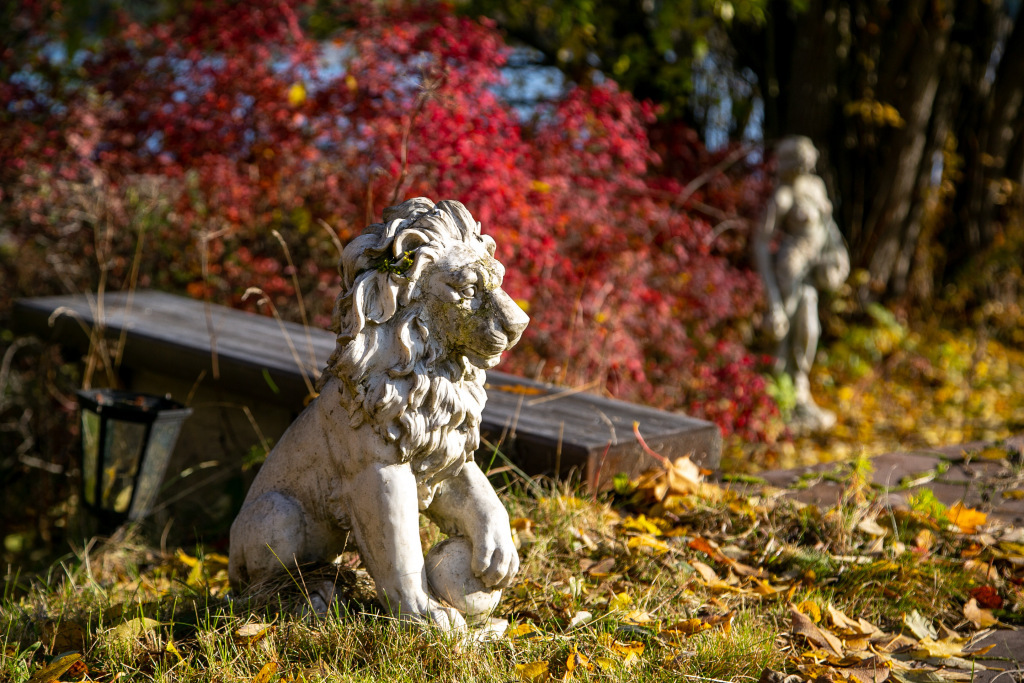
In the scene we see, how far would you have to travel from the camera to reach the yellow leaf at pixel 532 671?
211 cm

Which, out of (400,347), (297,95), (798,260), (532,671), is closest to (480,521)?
(532,671)

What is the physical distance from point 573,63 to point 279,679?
23.7ft

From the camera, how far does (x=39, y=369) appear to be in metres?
4.85

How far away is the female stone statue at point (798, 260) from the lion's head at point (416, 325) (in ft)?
16.6

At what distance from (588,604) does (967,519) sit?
4.85 ft

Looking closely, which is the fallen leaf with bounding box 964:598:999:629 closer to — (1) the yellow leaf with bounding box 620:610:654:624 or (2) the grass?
(2) the grass

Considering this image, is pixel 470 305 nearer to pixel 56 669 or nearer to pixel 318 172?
pixel 56 669

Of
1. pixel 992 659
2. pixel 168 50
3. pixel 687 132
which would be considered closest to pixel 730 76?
pixel 687 132

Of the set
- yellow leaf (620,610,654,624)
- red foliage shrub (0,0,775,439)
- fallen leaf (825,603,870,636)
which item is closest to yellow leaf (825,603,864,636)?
fallen leaf (825,603,870,636)

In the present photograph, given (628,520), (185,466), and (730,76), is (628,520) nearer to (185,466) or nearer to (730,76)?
(185,466)

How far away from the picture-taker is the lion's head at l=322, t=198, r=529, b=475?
208 centimetres

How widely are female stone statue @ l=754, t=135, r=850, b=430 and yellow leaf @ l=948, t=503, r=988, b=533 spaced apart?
150 inches

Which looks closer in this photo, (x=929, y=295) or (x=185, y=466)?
(x=185, y=466)

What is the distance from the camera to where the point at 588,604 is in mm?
2561
